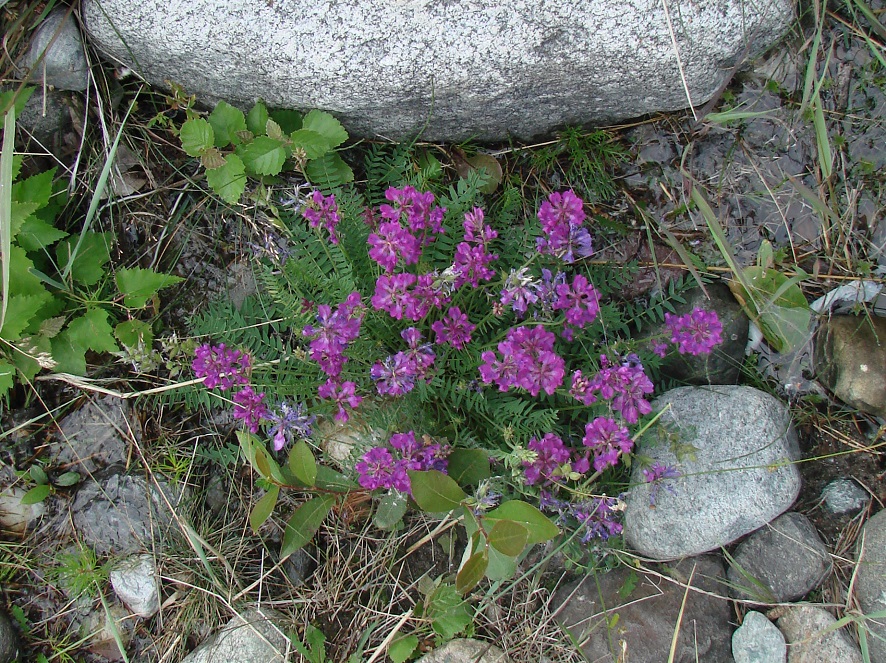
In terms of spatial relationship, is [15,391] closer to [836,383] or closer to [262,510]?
[262,510]

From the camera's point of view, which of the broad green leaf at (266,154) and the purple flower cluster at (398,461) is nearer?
the purple flower cluster at (398,461)

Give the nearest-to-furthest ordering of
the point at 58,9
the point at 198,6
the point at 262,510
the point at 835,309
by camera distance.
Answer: the point at 262,510 → the point at 198,6 → the point at 58,9 → the point at 835,309

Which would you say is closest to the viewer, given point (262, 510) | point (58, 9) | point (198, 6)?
point (262, 510)

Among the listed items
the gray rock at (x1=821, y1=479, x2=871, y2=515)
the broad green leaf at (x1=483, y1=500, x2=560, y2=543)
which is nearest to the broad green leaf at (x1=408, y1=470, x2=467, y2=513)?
the broad green leaf at (x1=483, y1=500, x2=560, y2=543)

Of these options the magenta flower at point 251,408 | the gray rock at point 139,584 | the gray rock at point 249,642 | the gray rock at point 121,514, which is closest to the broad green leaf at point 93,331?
the gray rock at point 121,514

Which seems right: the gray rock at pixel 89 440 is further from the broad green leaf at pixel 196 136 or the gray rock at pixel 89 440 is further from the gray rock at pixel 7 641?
the broad green leaf at pixel 196 136

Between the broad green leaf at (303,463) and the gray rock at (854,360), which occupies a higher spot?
the broad green leaf at (303,463)

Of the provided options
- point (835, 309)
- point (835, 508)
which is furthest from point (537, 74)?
point (835, 508)

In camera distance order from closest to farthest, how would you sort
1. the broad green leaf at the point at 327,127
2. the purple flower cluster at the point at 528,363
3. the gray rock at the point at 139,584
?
the purple flower cluster at the point at 528,363 → the broad green leaf at the point at 327,127 → the gray rock at the point at 139,584
